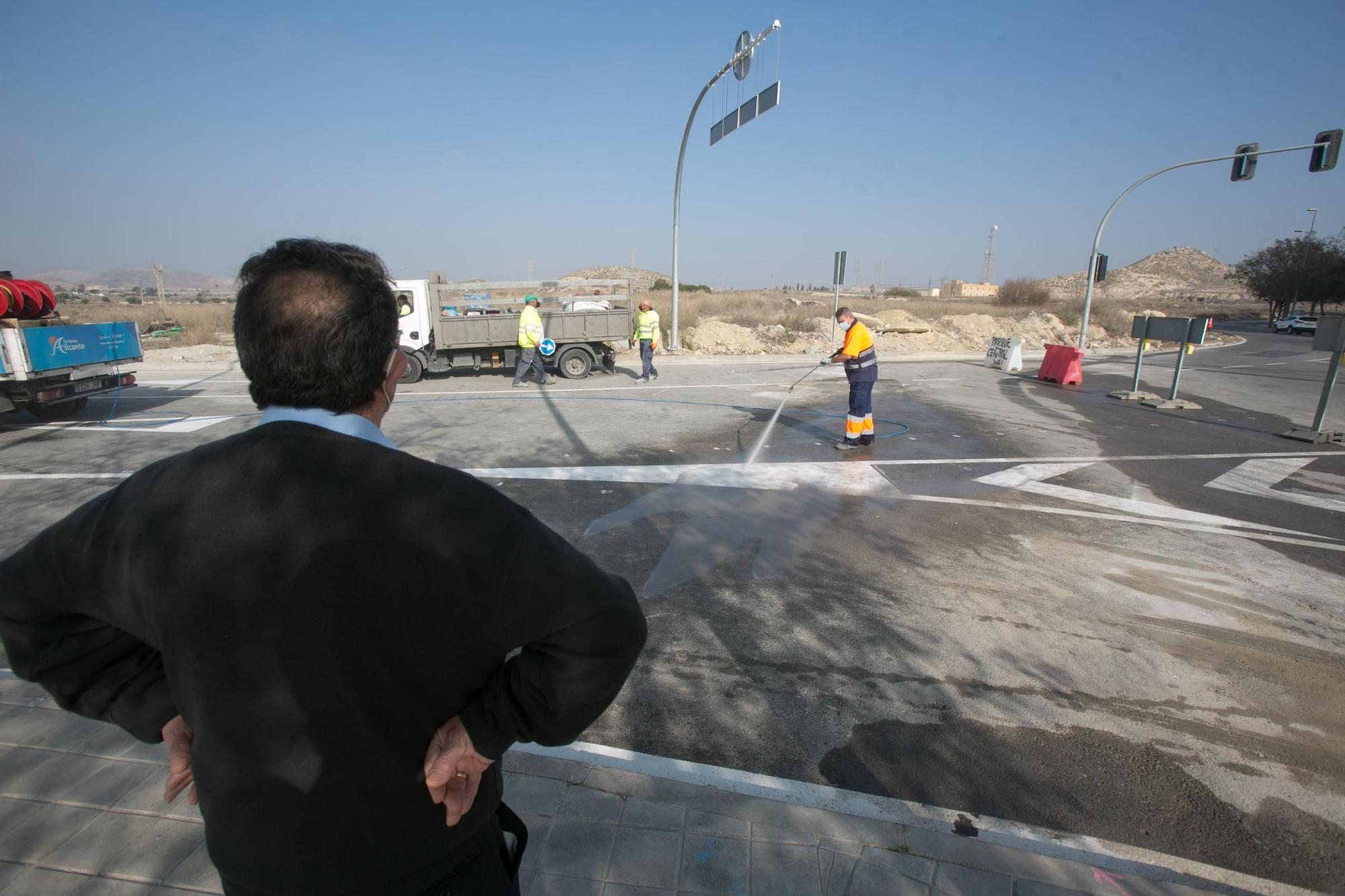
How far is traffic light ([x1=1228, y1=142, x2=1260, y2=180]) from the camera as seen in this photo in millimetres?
18500

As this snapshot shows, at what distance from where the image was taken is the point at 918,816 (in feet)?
9.04

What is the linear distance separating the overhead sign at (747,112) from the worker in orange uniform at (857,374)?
7.56 meters

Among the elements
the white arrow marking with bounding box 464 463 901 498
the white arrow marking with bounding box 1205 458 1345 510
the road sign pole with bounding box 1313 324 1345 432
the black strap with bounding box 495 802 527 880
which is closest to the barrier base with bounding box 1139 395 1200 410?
the road sign pole with bounding box 1313 324 1345 432

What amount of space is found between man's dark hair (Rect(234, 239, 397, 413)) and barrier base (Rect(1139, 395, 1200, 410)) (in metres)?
15.6

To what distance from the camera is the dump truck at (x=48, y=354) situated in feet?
31.4

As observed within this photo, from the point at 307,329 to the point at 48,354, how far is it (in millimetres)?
12070

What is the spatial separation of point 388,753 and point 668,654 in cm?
293

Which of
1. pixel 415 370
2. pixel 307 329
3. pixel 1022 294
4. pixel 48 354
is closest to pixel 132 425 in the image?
pixel 48 354

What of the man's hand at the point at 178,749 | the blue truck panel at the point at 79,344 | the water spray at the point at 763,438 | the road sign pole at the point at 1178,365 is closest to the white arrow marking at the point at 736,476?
the water spray at the point at 763,438

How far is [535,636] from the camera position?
→ 118 centimetres

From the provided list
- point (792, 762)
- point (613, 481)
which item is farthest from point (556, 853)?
point (613, 481)

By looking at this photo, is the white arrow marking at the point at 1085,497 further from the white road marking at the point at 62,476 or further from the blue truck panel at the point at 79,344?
the blue truck panel at the point at 79,344

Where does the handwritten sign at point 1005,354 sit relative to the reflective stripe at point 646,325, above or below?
below

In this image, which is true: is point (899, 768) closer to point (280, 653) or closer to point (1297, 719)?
point (1297, 719)
